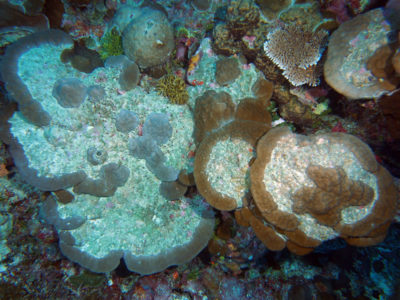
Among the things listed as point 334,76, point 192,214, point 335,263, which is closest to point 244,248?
point 192,214

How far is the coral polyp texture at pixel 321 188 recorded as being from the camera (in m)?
2.73

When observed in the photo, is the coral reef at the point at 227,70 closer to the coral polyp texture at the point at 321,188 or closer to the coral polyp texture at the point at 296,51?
the coral polyp texture at the point at 296,51

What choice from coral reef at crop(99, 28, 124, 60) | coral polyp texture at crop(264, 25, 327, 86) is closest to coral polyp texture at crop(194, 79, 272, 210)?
coral polyp texture at crop(264, 25, 327, 86)

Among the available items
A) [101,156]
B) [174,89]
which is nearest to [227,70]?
[174,89]

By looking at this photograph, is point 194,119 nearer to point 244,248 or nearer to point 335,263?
point 244,248

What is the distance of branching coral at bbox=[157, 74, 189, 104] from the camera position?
4.03 meters

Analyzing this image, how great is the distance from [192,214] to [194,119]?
2009mm

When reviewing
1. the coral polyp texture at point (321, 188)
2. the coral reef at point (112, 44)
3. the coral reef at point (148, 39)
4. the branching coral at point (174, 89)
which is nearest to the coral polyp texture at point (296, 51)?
the coral polyp texture at point (321, 188)

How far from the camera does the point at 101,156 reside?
12.5 ft

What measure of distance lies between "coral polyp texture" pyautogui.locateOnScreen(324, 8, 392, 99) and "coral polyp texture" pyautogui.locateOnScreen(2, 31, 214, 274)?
2.53m

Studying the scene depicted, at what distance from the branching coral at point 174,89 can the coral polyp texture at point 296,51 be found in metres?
1.64

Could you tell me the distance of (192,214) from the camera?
439 cm

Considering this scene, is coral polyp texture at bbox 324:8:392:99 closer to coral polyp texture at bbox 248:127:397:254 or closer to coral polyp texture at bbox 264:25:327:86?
coral polyp texture at bbox 264:25:327:86

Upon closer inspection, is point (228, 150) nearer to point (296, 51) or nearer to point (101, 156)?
point (296, 51)
